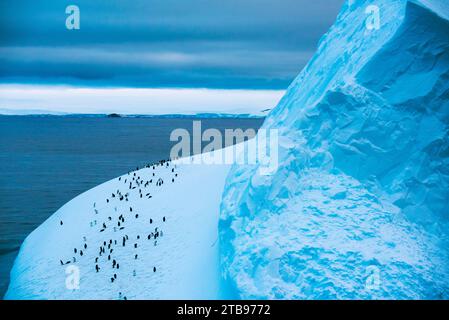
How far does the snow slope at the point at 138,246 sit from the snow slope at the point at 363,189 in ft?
6.92

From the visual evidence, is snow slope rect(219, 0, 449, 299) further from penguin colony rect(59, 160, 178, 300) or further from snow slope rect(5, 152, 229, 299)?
penguin colony rect(59, 160, 178, 300)

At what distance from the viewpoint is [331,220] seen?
11.5 m

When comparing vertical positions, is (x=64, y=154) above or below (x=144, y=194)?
above

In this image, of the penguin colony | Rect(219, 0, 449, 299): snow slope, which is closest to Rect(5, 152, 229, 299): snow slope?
the penguin colony

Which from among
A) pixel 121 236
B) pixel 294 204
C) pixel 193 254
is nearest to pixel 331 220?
pixel 294 204

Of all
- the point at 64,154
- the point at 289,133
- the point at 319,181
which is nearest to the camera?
the point at 319,181

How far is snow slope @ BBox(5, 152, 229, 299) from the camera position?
13711mm

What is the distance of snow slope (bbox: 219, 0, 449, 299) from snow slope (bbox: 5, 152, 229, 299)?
211cm

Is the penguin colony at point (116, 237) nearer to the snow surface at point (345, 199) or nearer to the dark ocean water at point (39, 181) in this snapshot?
the snow surface at point (345, 199)

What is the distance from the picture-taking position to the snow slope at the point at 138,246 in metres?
13.7

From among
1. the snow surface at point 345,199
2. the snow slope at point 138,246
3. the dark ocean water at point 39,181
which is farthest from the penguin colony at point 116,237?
the dark ocean water at point 39,181
